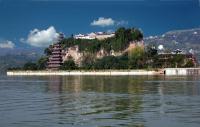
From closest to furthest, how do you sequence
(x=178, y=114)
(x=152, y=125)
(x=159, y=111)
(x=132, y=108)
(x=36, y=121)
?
(x=152, y=125) < (x=36, y=121) < (x=178, y=114) < (x=159, y=111) < (x=132, y=108)

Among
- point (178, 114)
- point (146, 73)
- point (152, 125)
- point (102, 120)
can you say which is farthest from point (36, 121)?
point (146, 73)

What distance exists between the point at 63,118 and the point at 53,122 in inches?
62.1

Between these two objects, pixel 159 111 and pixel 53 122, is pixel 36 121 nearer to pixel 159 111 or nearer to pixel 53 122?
pixel 53 122

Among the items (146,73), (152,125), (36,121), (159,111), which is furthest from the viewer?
(146,73)

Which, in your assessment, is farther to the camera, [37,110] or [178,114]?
[37,110]

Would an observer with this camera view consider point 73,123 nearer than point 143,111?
Yes

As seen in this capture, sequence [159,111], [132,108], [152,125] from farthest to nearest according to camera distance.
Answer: [132,108] → [159,111] → [152,125]

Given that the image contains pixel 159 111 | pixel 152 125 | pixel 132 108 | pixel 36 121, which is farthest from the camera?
pixel 132 108

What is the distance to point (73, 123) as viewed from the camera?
25734 millimetres

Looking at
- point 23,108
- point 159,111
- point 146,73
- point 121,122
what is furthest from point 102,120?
point 146,73

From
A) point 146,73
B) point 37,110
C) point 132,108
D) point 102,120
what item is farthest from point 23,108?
point 146,73

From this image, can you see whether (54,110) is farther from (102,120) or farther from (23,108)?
(102,120)

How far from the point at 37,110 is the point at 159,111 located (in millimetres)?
7308

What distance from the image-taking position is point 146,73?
652ft
